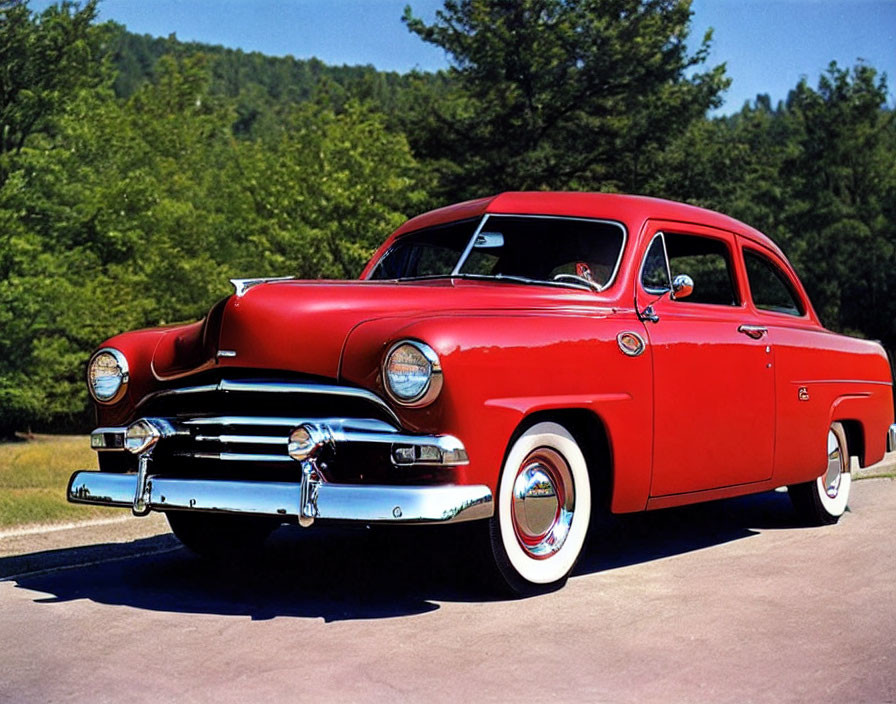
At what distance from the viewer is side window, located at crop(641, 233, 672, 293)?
600 centimetres

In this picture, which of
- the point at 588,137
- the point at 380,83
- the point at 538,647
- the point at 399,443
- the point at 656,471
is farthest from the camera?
the point at 380,83

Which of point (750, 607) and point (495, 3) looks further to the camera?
point (495, 3)

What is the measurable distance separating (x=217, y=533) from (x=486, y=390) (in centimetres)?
213

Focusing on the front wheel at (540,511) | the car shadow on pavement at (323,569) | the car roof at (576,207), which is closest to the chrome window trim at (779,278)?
the car roof at (576,207)

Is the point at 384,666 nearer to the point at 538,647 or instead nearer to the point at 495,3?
the point at 538,647

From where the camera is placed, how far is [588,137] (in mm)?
32375

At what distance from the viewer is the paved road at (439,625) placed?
12.3 ft

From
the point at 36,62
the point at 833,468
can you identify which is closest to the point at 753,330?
the point at 833,468

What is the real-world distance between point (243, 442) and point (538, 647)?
5.07 ft

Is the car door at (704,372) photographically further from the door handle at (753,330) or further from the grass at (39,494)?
the grass at (39,494)

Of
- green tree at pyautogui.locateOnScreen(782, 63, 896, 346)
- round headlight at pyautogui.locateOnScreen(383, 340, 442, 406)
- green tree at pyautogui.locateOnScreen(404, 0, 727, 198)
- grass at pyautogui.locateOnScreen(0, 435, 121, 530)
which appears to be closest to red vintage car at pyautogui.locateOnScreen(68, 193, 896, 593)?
round headlight at pyautogui.locateOnScreen(383, 340, 442, 406)

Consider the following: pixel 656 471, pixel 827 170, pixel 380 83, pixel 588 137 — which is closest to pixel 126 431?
pixel 656 471

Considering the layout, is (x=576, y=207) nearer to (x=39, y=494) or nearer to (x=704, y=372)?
(x=704, y=372)

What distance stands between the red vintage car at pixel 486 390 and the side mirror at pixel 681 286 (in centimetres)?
2
